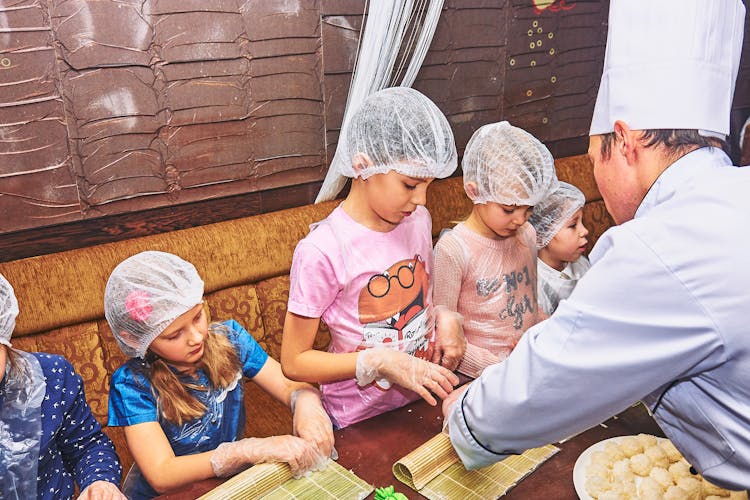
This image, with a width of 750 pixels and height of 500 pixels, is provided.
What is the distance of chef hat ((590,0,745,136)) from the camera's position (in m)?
1.13

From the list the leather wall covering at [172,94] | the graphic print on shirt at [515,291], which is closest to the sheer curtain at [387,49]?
the leather wall covering at [172,94]

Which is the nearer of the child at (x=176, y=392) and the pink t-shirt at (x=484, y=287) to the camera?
the child at (x=176, y=392)

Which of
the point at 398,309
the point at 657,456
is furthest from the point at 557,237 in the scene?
the point at 657,456

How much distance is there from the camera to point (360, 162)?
169 cm

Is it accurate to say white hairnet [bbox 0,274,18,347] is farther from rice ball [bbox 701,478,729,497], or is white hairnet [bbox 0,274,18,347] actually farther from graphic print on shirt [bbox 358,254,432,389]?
rice ball [bbox 701,478,729,497]

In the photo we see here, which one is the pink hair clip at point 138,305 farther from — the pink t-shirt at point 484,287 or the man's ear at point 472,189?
the man's ear at point 472,189

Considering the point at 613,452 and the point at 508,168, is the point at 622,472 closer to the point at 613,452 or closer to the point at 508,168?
the point at 613,452

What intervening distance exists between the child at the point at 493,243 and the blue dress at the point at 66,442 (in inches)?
44.8

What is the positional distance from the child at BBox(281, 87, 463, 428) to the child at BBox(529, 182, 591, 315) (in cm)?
106

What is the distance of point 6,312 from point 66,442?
0.38m

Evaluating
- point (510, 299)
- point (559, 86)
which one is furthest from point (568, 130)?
point (510, 299)

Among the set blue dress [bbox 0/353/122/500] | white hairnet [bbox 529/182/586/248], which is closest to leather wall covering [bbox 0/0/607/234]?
white hairnet [bbox 529/182/586/248]

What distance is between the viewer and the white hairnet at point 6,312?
1.32 metres

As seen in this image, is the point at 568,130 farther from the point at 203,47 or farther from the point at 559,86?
the point at 203,47
